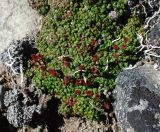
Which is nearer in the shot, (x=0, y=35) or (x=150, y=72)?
(x=150, y=72)

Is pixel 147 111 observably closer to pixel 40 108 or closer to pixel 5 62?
pixel 40 108

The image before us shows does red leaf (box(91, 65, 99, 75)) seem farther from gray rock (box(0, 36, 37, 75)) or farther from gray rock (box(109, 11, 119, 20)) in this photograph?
gray rock (box(0, 36, 37, 75))

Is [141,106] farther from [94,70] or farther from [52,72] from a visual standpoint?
[52,72]

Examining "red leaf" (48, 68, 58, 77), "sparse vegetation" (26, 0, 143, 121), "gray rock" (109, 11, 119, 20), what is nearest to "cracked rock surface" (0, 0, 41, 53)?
"sparse vegetation" (26, 0, 143, 121)

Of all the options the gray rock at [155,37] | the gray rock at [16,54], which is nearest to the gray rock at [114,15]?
the gray rock at [155,37]

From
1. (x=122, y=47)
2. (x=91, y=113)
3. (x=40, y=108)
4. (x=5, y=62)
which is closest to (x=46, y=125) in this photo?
(x=40, y=108)

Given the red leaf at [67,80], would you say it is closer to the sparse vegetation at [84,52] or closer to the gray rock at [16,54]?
the sparse vegetation at [84,52]

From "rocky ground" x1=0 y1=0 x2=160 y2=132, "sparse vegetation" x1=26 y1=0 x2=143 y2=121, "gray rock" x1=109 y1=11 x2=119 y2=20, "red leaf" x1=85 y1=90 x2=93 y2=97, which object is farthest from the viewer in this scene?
"gray rock" x1=109 y1=11 x2=119 y2=20

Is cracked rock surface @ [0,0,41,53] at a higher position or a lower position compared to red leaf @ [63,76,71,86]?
higher
